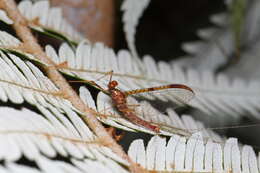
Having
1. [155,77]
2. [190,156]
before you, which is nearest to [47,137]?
[190,156]

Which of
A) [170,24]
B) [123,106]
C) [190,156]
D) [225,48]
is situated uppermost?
[170,24]

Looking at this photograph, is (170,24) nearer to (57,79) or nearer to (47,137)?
(57,79)

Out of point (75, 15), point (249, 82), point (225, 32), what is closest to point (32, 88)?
point (75, 15)

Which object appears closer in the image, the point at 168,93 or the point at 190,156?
the point at 190,156

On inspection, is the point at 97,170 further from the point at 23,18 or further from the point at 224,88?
the point at 224,88

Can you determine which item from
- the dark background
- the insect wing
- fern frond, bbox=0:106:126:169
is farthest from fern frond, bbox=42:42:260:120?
the dark background

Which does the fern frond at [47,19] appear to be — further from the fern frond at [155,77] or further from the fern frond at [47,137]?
the fern frond at [47,137]

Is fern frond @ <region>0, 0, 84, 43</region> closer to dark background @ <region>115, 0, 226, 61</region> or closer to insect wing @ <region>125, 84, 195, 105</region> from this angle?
insect wing @ <region>125, 84, 195, 105</region>
